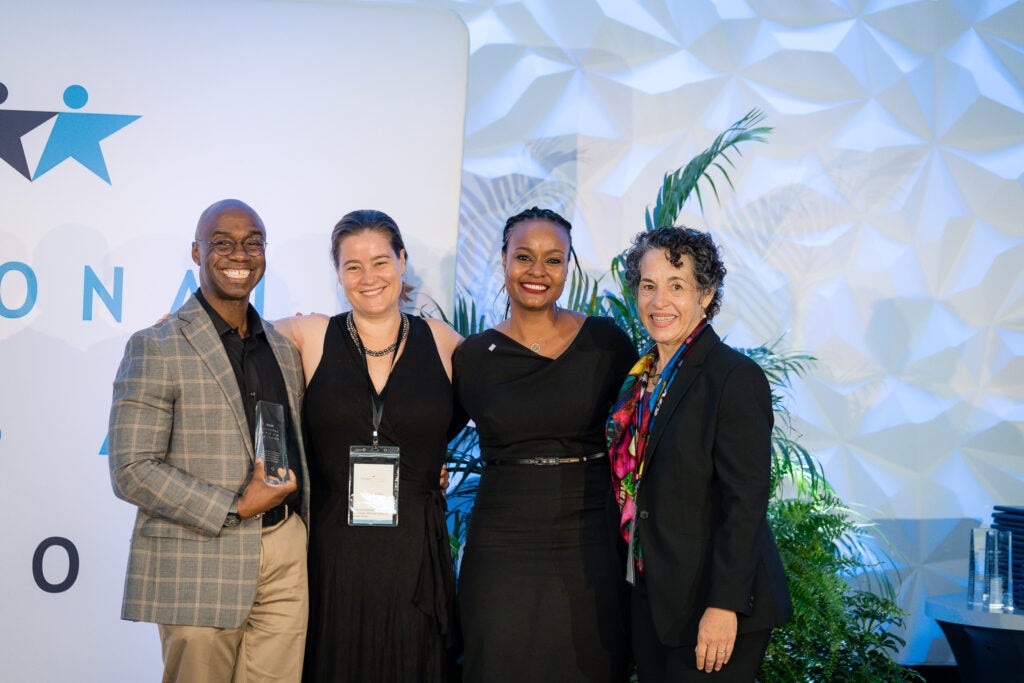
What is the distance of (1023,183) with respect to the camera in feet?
17.3

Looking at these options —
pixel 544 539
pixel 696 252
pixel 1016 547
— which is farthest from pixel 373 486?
pixel 1016 547

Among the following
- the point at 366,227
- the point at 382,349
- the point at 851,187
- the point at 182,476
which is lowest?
the point at 182,476

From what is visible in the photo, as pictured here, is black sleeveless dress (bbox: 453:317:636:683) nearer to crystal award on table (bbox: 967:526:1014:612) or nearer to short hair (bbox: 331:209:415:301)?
short hair (bbox: 331:209:415:301)

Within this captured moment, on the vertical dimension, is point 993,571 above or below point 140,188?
below

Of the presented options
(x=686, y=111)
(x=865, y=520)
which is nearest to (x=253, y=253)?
(x=686, y=111)

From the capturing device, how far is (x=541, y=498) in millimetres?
2979

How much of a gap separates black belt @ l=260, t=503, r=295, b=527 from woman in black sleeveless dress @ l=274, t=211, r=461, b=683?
0.75 ft

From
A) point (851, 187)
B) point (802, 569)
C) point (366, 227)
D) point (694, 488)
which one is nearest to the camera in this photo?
point (694, 488)

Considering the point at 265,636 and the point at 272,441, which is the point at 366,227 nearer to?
the point at 272,441

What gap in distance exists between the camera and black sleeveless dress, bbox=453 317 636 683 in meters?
2.93

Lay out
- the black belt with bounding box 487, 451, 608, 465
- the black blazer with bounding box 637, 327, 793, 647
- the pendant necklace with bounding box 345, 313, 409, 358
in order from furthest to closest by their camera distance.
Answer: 1. the pendant necklace with bounding box 345, 313, 409, 358
2. the black belt with bounding box 487, 451, 608, 465
3. the black blazer with bounding box 637, 327, 793, 647

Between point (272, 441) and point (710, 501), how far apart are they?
47.2 inches

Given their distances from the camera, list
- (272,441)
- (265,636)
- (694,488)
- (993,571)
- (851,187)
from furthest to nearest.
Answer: (851,187), (993,571), (265,636), (272,441), (694,488)

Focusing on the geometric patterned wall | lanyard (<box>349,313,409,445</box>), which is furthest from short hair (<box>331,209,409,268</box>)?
the geometric patterned wall
